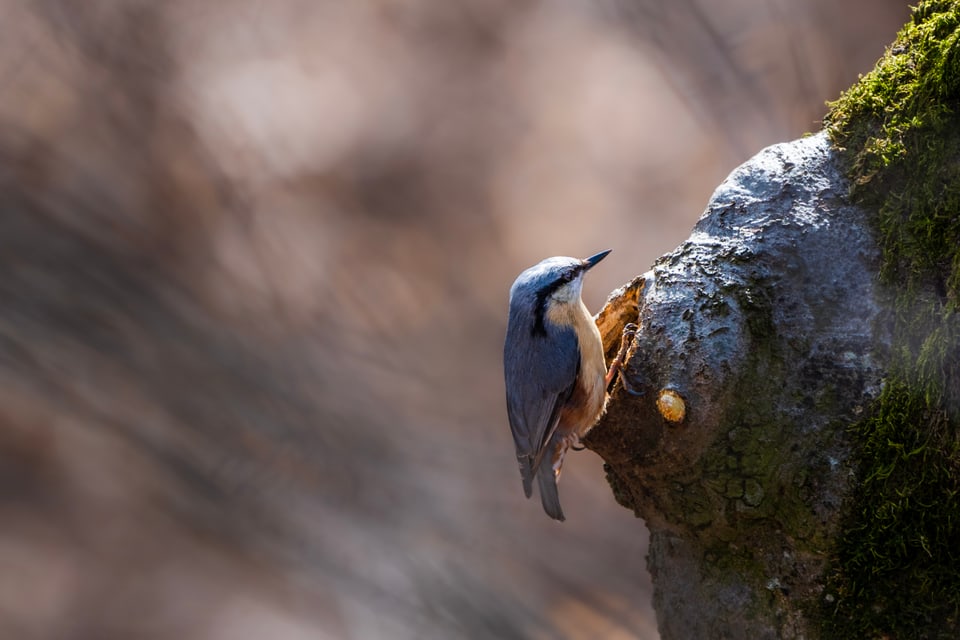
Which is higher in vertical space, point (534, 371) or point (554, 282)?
point (554, 282)

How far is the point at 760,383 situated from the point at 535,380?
36.2 inches

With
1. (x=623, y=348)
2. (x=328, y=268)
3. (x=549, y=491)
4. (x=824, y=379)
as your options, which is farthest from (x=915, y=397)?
(x=328, y=268)

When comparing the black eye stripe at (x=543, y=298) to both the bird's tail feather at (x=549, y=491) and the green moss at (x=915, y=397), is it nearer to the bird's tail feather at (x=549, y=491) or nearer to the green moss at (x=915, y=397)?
the bird's tail feather at (x=549, y=491)

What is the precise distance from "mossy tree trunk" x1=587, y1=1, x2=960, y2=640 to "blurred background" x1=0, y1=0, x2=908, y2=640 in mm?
2415

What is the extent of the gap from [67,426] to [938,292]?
4227mm

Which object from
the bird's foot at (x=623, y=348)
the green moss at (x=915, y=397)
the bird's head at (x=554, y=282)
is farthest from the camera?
the bird's head at (x=554, y=282)

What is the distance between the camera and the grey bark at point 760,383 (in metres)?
1.76

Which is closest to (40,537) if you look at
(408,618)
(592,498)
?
(408,618)

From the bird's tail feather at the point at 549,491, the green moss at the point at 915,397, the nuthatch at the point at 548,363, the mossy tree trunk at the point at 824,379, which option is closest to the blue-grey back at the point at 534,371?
the nuthatch at the point at 548,363

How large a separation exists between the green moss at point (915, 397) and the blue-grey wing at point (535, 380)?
0.96 metres

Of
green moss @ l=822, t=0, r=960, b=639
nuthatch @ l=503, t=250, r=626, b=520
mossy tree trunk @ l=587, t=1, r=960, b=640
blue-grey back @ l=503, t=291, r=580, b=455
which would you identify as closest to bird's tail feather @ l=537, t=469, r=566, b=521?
nuthatch @ l=503, t=250, r=626, b=520

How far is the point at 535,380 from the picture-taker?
262 cm

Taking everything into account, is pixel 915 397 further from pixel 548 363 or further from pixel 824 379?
pixel 548 363

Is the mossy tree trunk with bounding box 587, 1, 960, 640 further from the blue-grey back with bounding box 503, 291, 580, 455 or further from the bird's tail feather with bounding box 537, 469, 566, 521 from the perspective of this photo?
the bird's tail feather with bounding box 537, 469, 566, 521
